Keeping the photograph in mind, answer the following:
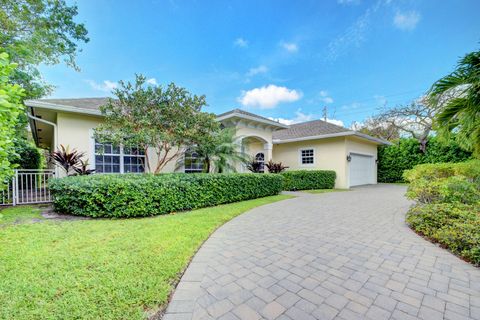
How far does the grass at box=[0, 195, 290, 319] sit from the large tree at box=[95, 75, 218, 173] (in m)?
3.07

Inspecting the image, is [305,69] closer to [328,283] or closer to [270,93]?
[270,93]

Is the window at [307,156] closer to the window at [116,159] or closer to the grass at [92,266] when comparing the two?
the window at [116,159]

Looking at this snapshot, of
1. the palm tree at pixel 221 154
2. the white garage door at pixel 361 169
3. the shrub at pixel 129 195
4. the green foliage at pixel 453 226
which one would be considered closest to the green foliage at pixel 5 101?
the shrub at pixel 129 195

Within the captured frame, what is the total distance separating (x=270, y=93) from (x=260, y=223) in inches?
698

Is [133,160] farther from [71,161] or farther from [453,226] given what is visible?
[453,226]

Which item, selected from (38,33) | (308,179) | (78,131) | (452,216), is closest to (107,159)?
(78,131)

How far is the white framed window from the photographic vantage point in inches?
568

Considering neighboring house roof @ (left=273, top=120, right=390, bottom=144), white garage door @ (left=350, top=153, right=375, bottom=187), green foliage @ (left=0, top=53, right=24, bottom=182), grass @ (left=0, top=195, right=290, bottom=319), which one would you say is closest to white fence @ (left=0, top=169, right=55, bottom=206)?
grass @ (left=0, top=195, right=290, bottom=319)

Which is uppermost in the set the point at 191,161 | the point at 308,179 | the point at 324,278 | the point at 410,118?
the point at 410,118

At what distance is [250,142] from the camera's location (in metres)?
13.5

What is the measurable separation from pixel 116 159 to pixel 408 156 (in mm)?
19773

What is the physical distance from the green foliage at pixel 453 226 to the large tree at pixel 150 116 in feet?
21.7

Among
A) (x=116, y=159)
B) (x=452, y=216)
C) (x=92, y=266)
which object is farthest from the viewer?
(x=116, y=159)

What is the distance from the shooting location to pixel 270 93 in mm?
20500
